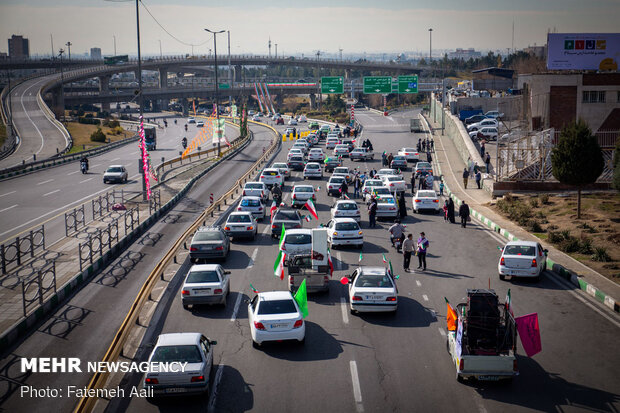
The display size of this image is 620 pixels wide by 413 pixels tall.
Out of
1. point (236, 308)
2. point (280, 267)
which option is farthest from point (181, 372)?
point (280, 267)

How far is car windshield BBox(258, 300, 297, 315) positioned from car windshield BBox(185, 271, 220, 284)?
3.44 metres

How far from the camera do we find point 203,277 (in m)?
19.6

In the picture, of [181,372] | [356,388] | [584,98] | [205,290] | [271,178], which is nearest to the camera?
[181,372]

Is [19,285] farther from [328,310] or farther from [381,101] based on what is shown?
[381,101]

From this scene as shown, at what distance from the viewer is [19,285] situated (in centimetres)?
2241

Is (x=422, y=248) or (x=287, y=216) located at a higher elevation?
(x=287, y=216)

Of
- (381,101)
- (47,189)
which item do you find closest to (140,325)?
(47,189)

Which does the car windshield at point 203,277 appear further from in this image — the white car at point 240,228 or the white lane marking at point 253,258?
the white car at point 240,228

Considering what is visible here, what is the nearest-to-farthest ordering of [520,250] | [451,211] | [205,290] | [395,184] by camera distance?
[205,290] < [520,250] < [451,211] < [395,184]

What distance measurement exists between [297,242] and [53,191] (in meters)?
28.0

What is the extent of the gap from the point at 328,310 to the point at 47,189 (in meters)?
34.2

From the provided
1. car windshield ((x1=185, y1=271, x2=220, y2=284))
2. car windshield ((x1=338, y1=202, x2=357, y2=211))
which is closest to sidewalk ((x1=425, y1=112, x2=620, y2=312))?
car windshield ((x1=338, y1=202, x2=357, y2=211))

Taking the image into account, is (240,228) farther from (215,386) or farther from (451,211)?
(215,386)

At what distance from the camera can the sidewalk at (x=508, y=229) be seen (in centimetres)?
2084
